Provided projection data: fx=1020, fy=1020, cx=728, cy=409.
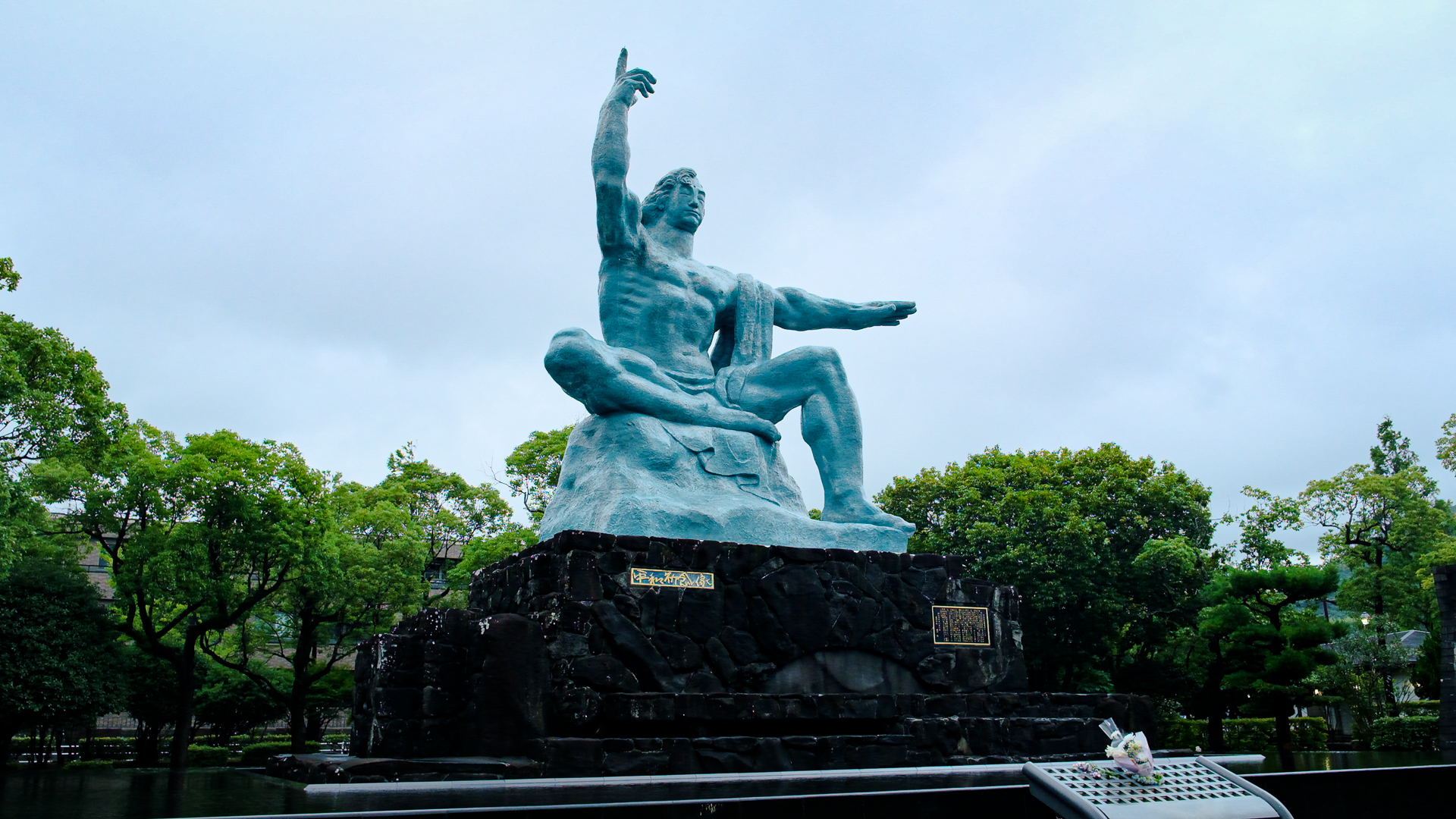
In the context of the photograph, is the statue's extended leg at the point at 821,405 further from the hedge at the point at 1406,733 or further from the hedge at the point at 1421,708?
the hedge at the point at 1421,708

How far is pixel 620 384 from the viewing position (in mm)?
6875

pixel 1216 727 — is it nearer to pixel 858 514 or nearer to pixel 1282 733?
pixel 1282 733

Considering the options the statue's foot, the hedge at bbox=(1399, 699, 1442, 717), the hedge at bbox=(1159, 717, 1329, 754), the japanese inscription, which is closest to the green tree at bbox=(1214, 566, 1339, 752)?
the hedge at bbox=(1159, 717, 1329, 754)

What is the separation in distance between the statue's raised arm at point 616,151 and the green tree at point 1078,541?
1494 centimetres

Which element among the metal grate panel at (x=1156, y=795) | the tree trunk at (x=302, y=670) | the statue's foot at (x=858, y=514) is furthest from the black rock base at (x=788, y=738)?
the tree trunk at (x=302, y=670)

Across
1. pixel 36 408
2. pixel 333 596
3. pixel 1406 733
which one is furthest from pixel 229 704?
pixel 1406 733

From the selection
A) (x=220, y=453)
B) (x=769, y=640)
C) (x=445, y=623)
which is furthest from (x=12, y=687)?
(x=769, y=640)

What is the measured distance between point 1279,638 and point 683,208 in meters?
15.7

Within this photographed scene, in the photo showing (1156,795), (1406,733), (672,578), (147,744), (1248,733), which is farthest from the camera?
(147,744)

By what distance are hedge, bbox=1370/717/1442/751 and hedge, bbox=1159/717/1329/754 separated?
0.89 meters

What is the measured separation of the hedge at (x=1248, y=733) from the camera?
58.3 feet

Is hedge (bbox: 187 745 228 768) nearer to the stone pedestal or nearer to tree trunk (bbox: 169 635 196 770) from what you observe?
tree trunk (bbox: 169 635 196 770)

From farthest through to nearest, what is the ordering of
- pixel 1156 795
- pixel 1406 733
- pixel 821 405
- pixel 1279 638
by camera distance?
pixel 1279 638, pixel 1406 733, pixel 821 405, pixel 1156 795

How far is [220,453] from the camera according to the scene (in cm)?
1734
